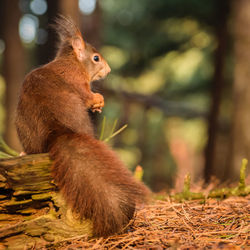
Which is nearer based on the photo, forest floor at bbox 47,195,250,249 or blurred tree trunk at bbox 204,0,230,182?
forest floor at bbox 47,195,250,249

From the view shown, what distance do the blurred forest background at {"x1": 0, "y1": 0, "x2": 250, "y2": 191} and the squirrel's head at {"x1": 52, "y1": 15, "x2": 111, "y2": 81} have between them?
101 centimetres

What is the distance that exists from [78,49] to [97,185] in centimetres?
104

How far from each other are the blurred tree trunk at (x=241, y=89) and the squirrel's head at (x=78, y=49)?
2083mm

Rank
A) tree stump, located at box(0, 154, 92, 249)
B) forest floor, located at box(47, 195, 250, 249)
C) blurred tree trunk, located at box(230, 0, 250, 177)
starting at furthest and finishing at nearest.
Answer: blurred tree trunk, located at box(230, 0, 250, 177), tree stump, located at box(0, 154, 92, 249), forest floor, located at box(47, 195, 250, 249)

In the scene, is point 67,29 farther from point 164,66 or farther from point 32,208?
point 164,66

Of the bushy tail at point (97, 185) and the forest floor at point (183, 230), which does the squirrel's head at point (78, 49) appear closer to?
the bushy tail at point (97, 185)

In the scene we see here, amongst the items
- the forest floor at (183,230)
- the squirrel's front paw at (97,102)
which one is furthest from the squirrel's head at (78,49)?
the forest floor at (183,230)

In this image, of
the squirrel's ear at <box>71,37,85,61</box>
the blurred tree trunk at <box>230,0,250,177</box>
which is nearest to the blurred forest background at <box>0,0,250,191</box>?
the blurred tree trunk at <box>230,0,250,177</box>

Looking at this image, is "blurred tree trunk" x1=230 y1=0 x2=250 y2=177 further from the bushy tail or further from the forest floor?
the bushy tail

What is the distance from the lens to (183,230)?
1.28 metres

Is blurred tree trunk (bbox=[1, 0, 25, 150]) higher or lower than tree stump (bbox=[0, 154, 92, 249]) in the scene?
higher

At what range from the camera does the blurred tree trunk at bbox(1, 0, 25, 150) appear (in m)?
3.45

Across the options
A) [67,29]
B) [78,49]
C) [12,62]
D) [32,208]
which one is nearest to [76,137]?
[32,208]

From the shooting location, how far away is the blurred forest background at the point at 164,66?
3488mm
